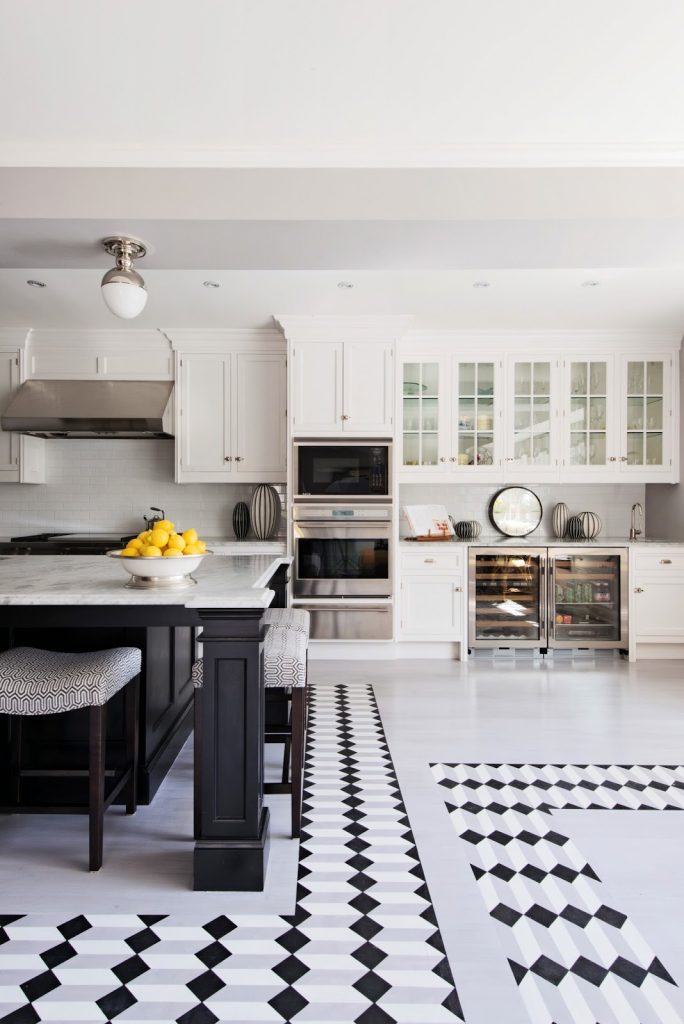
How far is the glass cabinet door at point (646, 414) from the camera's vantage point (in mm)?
4824

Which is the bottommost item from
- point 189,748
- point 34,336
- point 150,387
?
point 189,748

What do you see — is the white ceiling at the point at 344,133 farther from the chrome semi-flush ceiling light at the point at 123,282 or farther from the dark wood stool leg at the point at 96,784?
the dark wood stool leg at the point at 96,784

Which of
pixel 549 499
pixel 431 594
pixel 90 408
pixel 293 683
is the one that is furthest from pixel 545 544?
pixel 90 408

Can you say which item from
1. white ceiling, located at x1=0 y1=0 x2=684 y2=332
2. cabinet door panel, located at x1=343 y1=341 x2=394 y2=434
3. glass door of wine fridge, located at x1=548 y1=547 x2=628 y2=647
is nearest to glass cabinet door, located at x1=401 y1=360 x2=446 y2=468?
cabinet door panel, located at x1=343 y1=341 x2=394 y2=434

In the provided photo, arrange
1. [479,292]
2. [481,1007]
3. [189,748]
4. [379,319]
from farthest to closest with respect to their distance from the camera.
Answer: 1. [379,319]
2. [479,292]
3. [189,748]
4. [481,1007]

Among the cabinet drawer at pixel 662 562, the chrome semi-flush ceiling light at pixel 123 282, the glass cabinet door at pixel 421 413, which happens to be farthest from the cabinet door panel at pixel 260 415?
the cabinet drawer at pixel 662 562

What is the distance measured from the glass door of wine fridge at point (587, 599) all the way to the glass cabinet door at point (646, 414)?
2.78 feet

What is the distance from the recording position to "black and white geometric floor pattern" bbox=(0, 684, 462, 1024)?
4.56 ft

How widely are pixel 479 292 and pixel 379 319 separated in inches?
31.9

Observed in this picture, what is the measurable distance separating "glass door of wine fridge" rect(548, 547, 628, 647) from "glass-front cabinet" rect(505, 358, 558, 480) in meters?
0.76

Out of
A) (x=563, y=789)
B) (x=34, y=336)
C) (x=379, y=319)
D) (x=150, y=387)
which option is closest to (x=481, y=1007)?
(x=563, y=789)

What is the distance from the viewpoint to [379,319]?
4.46 m

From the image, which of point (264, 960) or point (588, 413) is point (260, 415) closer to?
point (588, 413)

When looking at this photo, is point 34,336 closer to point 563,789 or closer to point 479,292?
point 479,292
